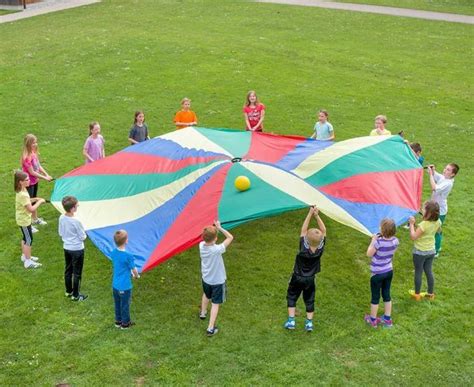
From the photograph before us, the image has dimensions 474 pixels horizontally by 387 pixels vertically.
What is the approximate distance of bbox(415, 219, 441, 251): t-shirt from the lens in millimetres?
6992

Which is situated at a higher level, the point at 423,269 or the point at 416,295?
the point at 423,269

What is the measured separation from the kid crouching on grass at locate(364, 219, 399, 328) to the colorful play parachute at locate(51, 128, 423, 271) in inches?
27.7

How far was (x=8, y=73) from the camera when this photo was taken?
16.8 metres

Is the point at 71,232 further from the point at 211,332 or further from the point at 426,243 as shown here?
the point at 426,243

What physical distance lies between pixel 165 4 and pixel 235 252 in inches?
791

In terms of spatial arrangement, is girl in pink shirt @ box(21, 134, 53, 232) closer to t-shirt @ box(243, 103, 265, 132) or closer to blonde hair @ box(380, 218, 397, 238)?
A: t-shirt @ box(243, 103, 265, 132)

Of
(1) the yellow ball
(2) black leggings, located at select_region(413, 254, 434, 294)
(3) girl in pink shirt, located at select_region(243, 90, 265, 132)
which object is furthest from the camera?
(3) girl in pink shirt, located at select_region(243, 90, 265, 132)

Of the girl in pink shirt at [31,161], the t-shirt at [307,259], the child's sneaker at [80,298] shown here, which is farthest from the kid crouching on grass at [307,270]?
the girl in pink shirt at [31,161]

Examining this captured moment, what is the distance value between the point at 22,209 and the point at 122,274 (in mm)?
1986

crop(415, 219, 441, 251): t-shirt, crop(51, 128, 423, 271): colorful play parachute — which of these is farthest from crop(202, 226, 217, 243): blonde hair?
crop(415, 219, 441, 251): t-shirt

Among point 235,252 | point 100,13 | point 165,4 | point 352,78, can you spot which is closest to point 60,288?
point 235,252

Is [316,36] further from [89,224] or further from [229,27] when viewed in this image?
Answer: [89,224]

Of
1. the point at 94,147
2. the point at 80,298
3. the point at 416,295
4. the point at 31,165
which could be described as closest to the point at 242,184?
the point at 80,298

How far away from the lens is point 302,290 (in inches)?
268
